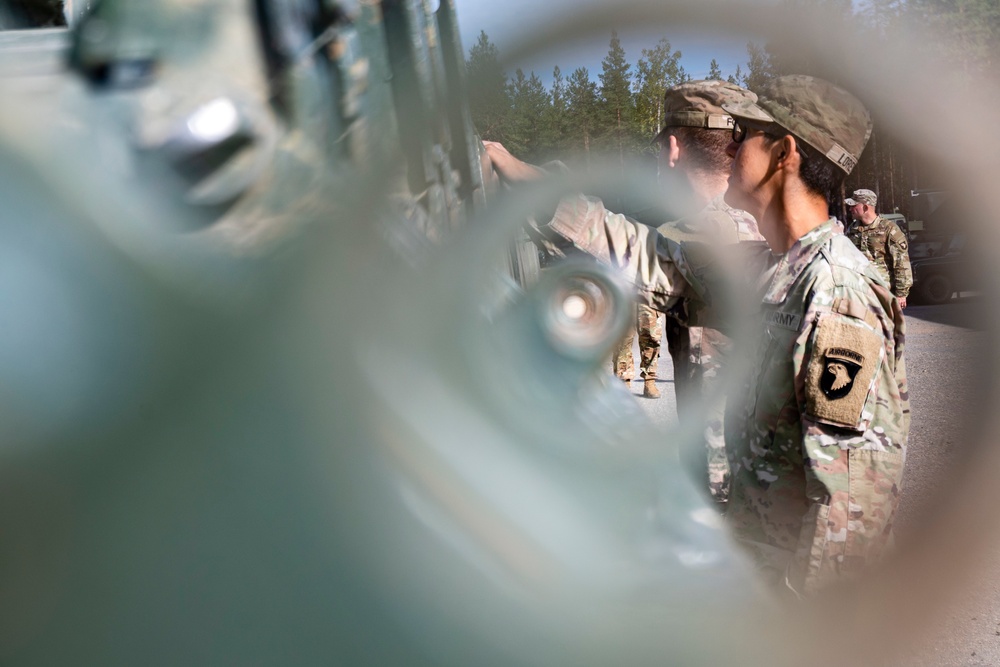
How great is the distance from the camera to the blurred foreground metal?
1.89ft

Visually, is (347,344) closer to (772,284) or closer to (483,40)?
(483,40)

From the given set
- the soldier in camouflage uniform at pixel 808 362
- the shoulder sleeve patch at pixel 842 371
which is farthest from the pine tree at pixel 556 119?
the shoulder sleeve patch at pixel 842 371

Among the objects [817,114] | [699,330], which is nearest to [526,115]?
[817,114]

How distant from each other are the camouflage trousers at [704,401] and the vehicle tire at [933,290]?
739 centimetres

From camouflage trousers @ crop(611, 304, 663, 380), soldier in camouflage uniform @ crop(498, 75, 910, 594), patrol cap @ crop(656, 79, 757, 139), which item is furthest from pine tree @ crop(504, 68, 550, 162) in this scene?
camouflage trousers @ crop(611, 304, 663, 380)

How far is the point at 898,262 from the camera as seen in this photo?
771cm

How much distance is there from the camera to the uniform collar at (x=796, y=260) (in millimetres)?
1410

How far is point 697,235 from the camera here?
1.76 metres

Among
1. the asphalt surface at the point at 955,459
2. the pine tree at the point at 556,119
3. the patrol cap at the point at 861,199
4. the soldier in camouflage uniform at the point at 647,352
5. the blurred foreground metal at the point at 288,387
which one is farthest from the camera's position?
the patrol cap at the point at 861,199

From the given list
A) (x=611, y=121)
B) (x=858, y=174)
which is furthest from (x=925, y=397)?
(x=611, y=121)

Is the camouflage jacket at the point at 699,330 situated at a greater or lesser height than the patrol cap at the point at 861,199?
greater

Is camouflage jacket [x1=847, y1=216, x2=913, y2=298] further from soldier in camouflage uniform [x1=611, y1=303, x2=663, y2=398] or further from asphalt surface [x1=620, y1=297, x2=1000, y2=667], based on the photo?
soldier in camouflage uniform [x1=611, y1=303, x2=663, y2=398]

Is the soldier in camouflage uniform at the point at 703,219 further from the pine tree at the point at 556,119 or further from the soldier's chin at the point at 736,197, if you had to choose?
the pine tree at the point at 556,119

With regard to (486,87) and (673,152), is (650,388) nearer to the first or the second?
(673,152)
